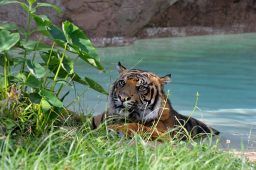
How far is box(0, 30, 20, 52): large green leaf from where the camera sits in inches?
207

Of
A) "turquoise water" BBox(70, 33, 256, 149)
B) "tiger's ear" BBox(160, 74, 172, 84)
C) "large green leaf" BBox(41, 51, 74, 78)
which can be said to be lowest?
"turquoise water" BBox(70, 33, 256, 149)

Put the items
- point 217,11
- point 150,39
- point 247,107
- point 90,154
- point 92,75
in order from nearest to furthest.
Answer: point 90,154, point 247,107, point 92,75, point 150,39, point 217,11

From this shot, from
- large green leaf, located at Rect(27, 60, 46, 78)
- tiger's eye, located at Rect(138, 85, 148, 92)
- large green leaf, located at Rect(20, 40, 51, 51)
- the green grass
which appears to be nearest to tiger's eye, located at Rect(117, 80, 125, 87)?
tiger's eye, located at Rect(138, 85, 148, 92)

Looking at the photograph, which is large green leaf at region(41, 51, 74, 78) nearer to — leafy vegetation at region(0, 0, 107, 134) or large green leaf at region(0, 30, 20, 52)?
leafy vegetation at region(0, 0, 107, 134)

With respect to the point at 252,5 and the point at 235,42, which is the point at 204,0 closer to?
the point at 252,5

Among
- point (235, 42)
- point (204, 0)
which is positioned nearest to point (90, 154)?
point (235, 42)

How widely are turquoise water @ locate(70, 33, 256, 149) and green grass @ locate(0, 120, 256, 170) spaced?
94cm

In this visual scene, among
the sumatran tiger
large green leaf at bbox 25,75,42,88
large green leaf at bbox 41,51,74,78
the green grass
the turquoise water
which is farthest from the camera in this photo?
the turquoise water

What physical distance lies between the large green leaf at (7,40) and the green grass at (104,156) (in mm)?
577

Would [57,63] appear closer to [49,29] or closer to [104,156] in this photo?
[49,29]

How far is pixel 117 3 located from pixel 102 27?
1.66ft

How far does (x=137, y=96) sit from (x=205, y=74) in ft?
15.0

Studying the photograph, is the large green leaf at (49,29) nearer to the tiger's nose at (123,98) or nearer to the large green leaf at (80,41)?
the large green leaf at (80,41)

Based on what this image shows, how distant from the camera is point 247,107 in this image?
27.7 ft
